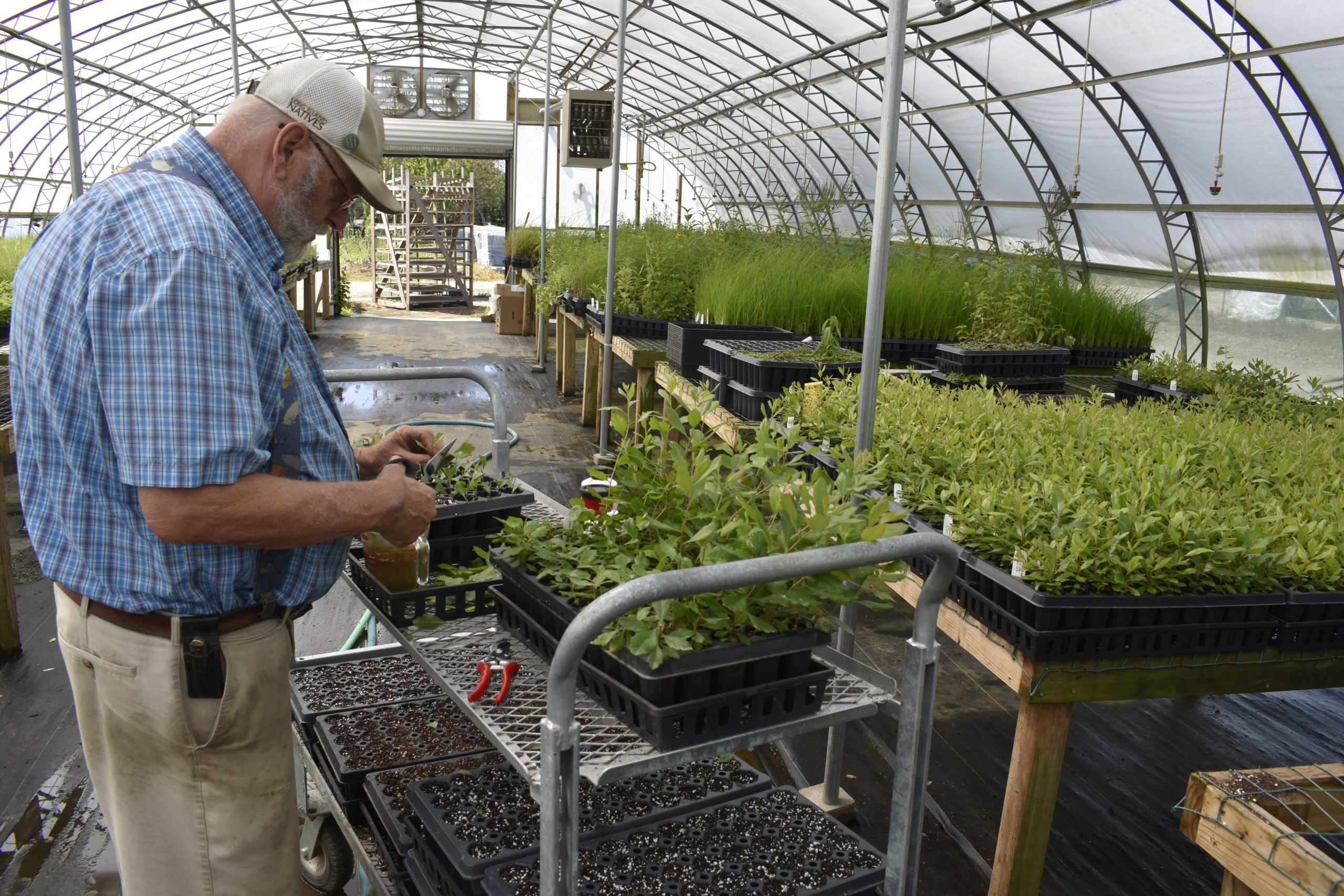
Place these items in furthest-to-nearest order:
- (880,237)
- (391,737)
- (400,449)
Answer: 1. (880,237)
2. (391,737)
3. (400,449)

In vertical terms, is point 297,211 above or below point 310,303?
above

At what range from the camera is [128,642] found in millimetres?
1411

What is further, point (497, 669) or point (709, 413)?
point (709, 413)

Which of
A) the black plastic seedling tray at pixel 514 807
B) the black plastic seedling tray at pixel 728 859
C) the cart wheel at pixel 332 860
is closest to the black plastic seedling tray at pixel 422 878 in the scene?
the black plastic seedling tray at pixel 514 807

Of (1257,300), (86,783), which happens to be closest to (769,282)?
(86,783)

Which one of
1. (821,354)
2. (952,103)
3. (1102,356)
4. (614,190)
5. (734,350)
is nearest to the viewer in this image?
(821,354)

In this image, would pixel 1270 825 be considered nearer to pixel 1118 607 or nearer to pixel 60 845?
pixel 1118 607

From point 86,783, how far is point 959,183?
11070 millimetres

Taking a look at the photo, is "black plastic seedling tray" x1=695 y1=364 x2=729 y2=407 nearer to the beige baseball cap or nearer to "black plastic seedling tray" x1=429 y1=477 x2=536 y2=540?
"black plastic seedling tray" x1=429 y1=477 x2=536 y2=540

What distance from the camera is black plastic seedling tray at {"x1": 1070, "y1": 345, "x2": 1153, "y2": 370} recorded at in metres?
5.64

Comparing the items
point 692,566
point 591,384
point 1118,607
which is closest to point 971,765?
point 1118,607

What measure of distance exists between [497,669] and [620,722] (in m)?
0.28

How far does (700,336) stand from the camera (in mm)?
4703

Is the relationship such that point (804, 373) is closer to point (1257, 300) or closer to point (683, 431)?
point (683, 431)
